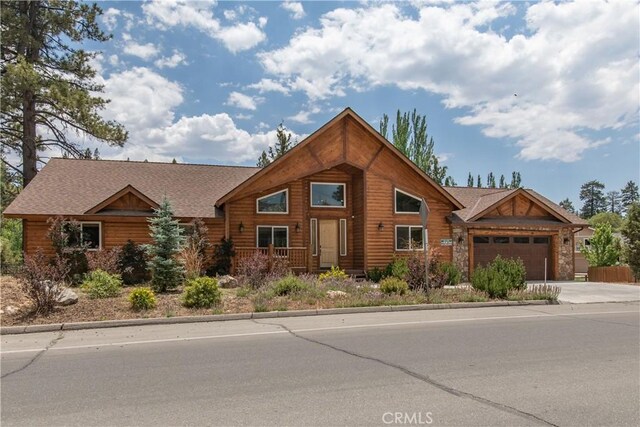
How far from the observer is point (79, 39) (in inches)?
1184

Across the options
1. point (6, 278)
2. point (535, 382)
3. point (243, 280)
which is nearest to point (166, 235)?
point (243, 280)

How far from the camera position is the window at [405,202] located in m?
22.8

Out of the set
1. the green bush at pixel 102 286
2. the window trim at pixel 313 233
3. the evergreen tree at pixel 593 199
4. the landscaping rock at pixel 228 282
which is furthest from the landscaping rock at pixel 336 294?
the evergreen tree at pixel 593 199

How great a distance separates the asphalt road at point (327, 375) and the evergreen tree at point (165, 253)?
5.36 metres

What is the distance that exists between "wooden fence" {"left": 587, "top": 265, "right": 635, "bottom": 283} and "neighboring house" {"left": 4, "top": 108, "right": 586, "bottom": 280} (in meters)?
2.50

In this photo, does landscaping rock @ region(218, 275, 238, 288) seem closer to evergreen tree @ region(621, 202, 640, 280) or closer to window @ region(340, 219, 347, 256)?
window @ region(340, 219, 347, 256)

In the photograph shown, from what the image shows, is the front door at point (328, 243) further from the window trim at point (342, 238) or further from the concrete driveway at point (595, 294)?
the concrete driveway at point (595, 294)

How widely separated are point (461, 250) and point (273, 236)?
905cm

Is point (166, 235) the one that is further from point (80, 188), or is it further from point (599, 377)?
point (599, 377)

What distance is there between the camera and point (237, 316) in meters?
11.8

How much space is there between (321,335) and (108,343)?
3837mm

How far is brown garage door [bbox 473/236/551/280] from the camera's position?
24.2m

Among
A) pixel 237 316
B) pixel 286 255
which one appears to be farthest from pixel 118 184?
pixel 237 316

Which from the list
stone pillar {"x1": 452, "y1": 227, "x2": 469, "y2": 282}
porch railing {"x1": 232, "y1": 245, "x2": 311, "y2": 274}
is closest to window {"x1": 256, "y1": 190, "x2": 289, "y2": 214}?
porch railing {"x1": 232, "y1": 245, "x2": 311, "y2": 274}
